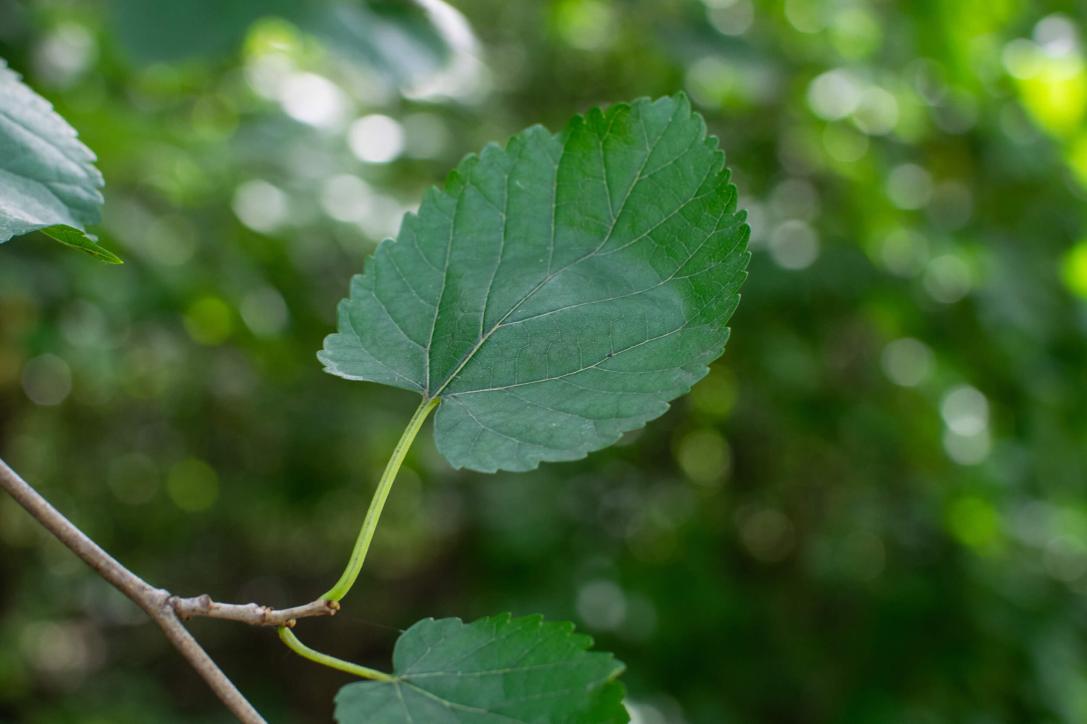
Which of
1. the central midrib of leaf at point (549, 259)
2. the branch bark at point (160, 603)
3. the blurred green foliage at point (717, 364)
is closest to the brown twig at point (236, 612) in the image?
the branch bark at point (160, 603)

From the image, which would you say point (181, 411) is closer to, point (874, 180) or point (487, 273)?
point (874, 180)

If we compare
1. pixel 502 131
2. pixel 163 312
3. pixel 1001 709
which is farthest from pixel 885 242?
pixel 163 312

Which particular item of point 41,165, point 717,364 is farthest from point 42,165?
point 717,364

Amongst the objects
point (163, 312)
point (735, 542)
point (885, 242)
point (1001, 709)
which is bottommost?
point (1001, 709)

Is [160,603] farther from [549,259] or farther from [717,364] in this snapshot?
[717,364]

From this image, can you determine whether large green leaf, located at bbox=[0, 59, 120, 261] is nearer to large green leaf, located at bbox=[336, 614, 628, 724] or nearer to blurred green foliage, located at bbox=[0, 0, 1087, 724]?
large green leaf, located at bbox=[336, 614, 628, 724]

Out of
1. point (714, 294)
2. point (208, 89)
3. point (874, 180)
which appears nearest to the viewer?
point (714, 294)

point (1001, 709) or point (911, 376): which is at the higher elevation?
point (911, 376)
